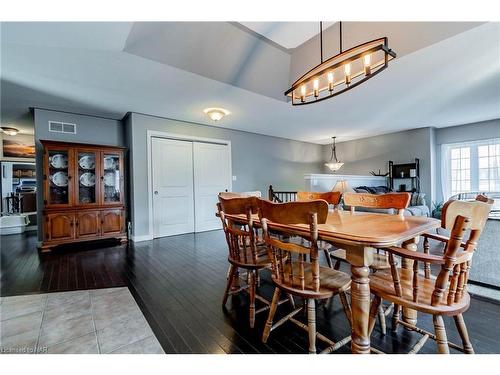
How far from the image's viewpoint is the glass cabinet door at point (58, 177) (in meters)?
3.82

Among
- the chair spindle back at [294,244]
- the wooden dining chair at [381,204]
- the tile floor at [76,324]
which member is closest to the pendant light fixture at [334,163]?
the wooden dining chair at [381,204]

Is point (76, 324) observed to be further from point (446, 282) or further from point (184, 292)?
point (446, 282)

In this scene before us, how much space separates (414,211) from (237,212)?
4.40 m

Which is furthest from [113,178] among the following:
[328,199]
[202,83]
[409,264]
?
[409,264]

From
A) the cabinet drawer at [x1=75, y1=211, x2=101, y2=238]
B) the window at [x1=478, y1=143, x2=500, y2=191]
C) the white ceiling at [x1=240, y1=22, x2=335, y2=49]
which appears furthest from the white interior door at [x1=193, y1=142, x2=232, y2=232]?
the window at [x1=478, y1=143, x2=500, y2=191]

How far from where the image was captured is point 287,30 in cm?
296

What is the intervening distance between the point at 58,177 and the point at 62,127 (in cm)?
94

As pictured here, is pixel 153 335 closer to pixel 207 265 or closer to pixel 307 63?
pixel 207 265

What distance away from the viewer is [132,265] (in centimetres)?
303

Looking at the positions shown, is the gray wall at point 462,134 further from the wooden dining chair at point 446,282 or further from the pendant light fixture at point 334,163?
the wooden dining chair at point 446,282

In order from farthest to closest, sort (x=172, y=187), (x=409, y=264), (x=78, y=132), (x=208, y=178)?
(x=208, y=178), (x=172, y=187), (x=78, y=132), (x=409, y=264)

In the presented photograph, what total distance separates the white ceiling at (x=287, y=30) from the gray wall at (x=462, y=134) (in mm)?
5160

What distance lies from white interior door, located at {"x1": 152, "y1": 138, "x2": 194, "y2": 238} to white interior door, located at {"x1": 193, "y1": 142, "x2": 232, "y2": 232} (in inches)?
5.6
